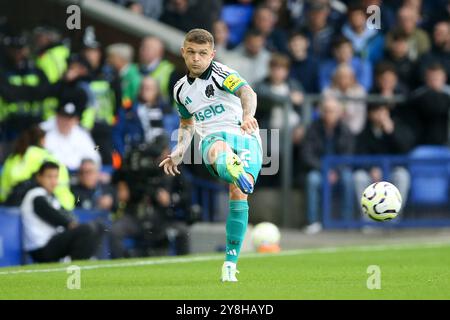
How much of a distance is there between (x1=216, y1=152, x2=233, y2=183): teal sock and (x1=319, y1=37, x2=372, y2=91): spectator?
9.70 meters

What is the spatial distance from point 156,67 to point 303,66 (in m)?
2.75

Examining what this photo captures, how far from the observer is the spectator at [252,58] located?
2024 centimetres

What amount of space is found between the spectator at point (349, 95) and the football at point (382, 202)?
752 centimetres

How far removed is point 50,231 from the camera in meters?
15.8

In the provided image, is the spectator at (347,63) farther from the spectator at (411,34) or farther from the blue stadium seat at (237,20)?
the blue stadium seat at (237,20)

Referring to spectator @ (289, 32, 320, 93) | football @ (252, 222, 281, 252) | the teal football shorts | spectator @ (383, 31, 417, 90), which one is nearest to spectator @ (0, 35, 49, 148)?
football @ (252, 222, 281, 252)

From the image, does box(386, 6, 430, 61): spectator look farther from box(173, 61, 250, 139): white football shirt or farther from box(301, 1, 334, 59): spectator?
box(173, 61, 250, 139): white football shirt

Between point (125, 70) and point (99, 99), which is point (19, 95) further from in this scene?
point (125, 70)

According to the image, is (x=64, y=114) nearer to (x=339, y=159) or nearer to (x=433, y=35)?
(x=339, y=159)

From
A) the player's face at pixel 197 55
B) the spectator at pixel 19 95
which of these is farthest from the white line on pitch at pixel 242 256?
the spectator at pixel 19 95

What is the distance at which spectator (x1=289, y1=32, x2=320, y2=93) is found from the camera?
67.6 ft

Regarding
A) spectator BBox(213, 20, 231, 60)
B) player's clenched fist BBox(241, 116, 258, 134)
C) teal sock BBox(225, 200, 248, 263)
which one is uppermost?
spectator BBox(213, 20, 231, 60)
